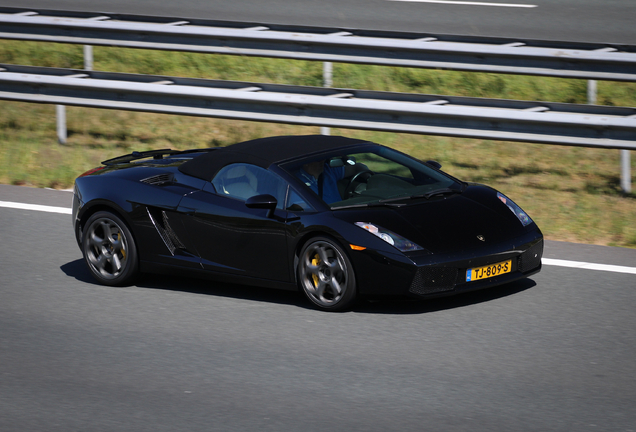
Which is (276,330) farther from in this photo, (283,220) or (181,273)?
(181,273)

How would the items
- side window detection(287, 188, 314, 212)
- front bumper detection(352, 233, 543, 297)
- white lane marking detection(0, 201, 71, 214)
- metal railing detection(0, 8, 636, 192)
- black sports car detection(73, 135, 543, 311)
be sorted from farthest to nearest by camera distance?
1. white lane marking detection(0, 201, 71, 214)
2. metal railing detection(0, 8, 636, 192)
3. side window detection(287, 188, 314, 212)
4. black sports car detection(73, 135, 543, 311)
5. front bumper detection(352, 233, 543, 297)

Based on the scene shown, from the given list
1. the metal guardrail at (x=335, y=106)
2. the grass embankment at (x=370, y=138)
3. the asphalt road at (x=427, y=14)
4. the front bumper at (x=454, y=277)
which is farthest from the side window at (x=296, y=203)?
the asphalt road at (x=427, y=14)

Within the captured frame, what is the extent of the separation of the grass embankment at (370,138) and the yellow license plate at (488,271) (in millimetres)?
2186

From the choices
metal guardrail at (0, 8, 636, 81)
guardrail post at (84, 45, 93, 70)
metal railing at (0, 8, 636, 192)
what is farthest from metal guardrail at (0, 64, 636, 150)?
metal guardrail at (0, 8, 636, 81)

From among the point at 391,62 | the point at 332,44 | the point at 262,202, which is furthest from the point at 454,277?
the point at 332,44

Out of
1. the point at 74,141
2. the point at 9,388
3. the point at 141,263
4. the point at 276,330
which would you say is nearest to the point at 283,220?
the point at 276,330

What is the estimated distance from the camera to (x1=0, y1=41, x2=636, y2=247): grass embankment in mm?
9484

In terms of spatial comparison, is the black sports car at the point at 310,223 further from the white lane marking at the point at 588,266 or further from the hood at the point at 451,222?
the white lane marking at the point at 588,266

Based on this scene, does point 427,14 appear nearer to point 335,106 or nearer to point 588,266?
point 335,106

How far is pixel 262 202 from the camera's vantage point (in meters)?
6.72

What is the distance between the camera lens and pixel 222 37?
11523 mm

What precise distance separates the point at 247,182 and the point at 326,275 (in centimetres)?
102

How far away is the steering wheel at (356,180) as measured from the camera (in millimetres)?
6951

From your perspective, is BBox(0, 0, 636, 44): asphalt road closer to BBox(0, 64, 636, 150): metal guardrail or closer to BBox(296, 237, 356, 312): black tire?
BBox(0, 64, 636, 150): metal guardrail
